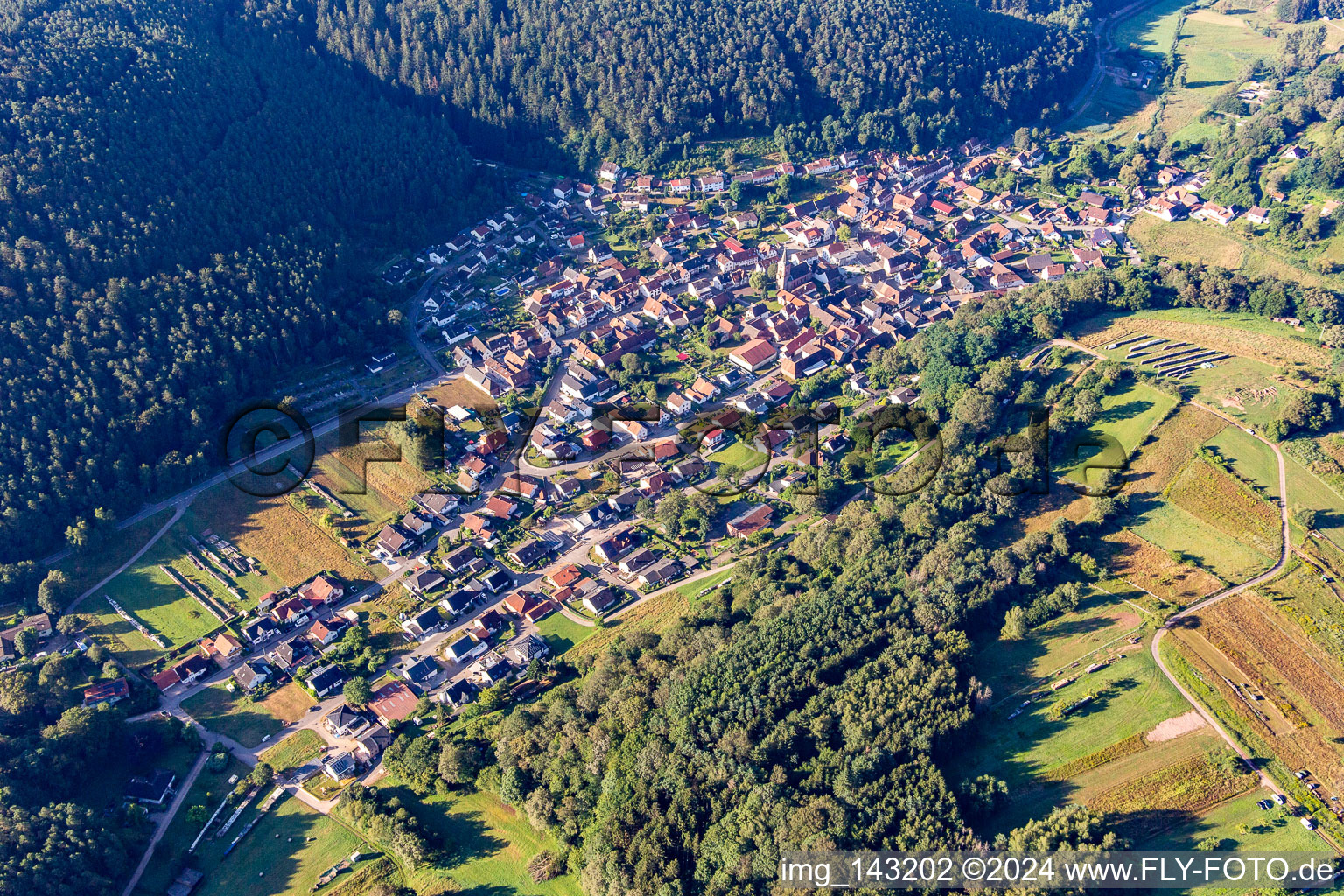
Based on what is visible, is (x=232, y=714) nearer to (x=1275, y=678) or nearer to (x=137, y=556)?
(x=137, y=556)

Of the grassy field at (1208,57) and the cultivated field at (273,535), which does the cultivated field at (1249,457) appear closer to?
the cultivated field at (273,535)

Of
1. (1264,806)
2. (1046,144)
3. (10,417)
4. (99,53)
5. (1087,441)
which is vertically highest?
(99,53)

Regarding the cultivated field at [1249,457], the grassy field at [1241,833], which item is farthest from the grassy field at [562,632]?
the cultivated field at [1249,457]

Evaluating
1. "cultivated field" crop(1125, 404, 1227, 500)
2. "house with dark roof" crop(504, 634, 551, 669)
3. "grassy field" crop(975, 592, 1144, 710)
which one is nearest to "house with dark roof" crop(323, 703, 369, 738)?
"house with dark roof" crop(504, 634, 551, 669)

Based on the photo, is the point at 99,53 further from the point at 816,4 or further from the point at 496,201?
the point at 816,4

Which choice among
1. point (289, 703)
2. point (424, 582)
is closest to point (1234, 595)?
point (424, 582)

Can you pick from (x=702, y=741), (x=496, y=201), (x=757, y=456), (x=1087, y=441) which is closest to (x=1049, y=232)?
(x=1087, y=441)

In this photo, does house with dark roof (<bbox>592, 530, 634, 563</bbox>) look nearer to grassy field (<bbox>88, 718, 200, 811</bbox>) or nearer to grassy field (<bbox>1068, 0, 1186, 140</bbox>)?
grassy field (<bbox>88, 718, 200, 811</bbox>)
